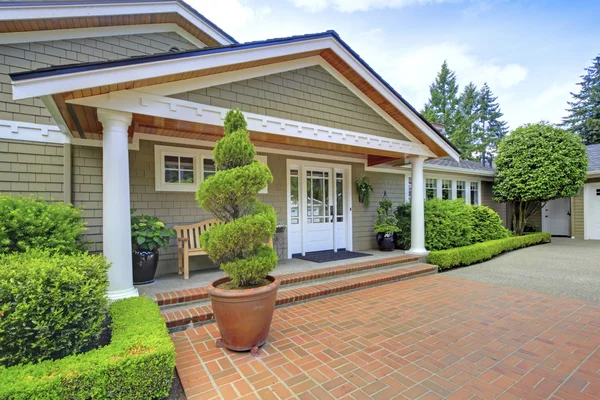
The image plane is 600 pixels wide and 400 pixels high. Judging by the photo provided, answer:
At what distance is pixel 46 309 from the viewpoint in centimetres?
207

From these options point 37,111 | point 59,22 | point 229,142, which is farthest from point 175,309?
point 59,22

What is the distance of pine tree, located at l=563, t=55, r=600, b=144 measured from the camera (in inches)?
944

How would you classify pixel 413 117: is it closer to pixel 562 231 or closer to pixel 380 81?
pixel 380 81

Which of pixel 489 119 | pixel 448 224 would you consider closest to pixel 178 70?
pixel 448 224

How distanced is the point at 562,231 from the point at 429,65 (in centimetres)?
2242

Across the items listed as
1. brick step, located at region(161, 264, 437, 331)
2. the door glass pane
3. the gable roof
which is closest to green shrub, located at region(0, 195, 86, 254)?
brick step, located at region(161, 264, 437, 331)

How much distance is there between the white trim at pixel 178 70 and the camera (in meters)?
2.77

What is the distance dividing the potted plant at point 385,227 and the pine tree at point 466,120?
22881 millimetres

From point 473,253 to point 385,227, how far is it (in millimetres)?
2265

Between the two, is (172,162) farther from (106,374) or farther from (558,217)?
(558,217)

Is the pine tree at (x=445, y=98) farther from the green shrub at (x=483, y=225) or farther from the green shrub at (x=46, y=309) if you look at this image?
the green shrub at (x=46, y=309)

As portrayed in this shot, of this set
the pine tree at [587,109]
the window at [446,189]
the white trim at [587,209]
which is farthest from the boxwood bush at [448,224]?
the pine tree at [587,109]

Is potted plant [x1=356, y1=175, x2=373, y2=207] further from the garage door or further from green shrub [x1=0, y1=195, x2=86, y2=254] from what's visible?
the garage door

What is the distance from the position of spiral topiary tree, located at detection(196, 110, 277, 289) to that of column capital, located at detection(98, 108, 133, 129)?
1.41m
